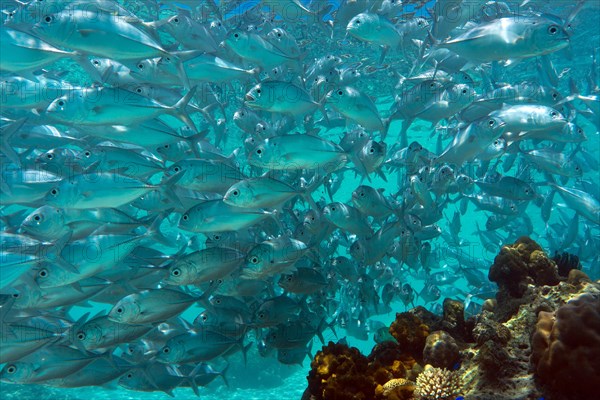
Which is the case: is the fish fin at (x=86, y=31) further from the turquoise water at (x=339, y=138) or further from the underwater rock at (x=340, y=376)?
the underwater rock at (x=340, y=376)

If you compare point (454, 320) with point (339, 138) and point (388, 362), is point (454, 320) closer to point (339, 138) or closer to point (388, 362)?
point (388, 362)

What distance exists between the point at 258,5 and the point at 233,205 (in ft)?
26.2

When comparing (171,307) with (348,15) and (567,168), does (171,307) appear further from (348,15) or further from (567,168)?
(567,168)

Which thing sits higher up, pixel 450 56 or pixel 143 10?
pixel 143 10

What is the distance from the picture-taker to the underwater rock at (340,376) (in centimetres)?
470

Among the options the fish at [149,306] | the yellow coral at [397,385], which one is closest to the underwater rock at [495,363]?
the yellow coral at [397,385]

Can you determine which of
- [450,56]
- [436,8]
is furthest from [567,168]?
[436,8]

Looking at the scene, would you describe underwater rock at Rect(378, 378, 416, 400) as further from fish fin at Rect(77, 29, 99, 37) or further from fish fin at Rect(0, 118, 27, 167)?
fish fin at Rect(77, 29, 99, 37)

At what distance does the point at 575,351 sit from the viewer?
3.18 metres

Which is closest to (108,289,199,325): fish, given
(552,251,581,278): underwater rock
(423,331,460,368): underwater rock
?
(423,331,460,368): underwater rock

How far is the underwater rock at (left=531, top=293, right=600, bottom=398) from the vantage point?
3.14 meters

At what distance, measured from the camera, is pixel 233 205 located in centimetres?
477

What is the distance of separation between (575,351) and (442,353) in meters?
1.54

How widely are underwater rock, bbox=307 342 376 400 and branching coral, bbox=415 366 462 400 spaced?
30.3 inches
